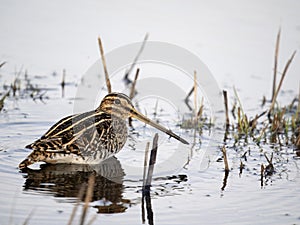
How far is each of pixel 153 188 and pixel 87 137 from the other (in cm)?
99

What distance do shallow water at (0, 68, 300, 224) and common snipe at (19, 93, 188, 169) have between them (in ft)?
0.48

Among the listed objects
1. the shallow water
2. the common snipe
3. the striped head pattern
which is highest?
the striped head pattern

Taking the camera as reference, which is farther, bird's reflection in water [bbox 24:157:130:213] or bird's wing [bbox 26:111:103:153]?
bird's wing [bbox 26:111:103:153]

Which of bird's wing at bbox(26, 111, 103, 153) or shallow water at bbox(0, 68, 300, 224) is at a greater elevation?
bird's wing at bbox(26, 111, 103, 153)

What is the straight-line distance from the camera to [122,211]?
4.87m

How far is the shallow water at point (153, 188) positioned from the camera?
15.8 feet

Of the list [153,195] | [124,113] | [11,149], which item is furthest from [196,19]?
[153,195]

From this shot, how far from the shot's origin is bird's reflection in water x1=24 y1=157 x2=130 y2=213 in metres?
5.10

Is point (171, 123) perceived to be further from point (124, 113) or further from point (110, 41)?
point (110, 41)

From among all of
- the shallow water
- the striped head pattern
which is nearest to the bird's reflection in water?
the shallow water

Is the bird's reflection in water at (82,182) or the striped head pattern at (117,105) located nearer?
the bird's reflection in water at (82,182)

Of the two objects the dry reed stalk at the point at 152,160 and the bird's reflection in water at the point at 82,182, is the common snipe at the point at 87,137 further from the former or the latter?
the dry reed stalk at the point at 152,160

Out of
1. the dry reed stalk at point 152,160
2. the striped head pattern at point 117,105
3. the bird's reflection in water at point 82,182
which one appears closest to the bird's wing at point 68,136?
the bird's reflection in water at point 82,182

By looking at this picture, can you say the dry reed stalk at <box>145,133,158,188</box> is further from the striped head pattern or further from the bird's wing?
the striped head pattern
